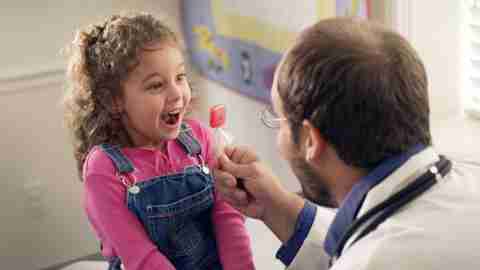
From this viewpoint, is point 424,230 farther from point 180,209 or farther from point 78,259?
point 78,259

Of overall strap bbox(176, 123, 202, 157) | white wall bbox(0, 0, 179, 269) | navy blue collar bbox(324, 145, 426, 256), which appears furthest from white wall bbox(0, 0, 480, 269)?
navy blue collar bbox(324, 145, 426, 256)

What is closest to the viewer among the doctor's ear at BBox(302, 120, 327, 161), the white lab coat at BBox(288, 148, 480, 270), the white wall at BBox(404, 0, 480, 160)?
the white lab coat at BBox(288, 148, 480, 270)

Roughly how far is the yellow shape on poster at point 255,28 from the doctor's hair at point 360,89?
2.42ft

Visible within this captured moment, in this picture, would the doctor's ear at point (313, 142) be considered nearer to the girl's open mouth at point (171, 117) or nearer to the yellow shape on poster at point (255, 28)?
the girl's open mouth at point (171, 117)

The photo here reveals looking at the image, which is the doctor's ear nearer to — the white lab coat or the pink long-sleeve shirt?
the white lab coat

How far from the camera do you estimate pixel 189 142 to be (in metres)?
1.44

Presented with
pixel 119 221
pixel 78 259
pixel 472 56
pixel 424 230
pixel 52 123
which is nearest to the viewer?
pixel 424 230

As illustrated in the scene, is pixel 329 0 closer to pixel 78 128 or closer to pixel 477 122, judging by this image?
pixel 477 122

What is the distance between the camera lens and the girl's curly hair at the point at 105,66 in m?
1.34

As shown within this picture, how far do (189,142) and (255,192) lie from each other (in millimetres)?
188

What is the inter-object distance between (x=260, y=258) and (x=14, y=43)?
2.93ft

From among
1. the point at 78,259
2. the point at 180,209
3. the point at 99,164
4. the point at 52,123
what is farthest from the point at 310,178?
the point at 78,259

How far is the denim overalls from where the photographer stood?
1.33m

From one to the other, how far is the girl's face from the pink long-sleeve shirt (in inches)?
2.2
